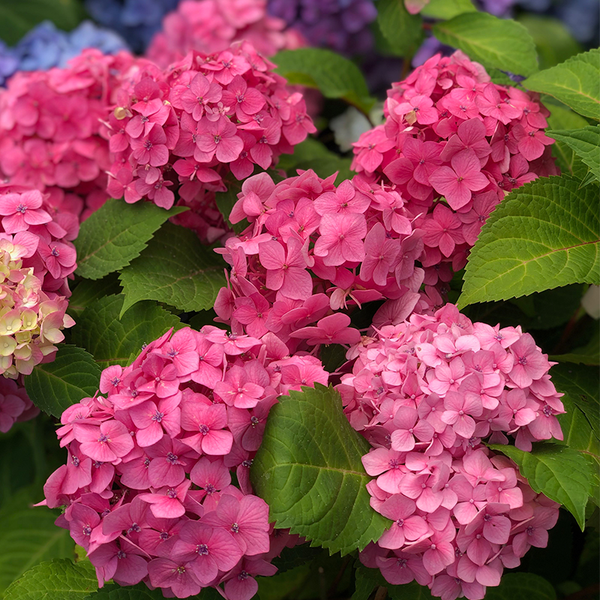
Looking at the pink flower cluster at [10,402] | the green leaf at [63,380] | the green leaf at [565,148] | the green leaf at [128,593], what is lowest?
the green leaf at [128,593]

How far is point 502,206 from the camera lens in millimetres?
781

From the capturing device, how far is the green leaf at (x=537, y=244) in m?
0.74

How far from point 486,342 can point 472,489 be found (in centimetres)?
Result: 15

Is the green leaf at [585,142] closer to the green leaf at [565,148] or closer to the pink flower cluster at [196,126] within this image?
the green leaf at [565,148]

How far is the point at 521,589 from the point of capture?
0.86 meters

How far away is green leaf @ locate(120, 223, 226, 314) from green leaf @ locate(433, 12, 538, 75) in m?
0.54

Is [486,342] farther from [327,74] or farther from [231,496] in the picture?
[327,74]

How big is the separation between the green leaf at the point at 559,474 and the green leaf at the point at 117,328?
418 millimetres

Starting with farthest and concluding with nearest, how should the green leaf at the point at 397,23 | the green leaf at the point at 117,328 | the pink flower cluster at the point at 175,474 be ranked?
the green leaf at the point at 397,23 < the green leaf at the point at 117,328 < the pink flower cluster at the point at 175,474

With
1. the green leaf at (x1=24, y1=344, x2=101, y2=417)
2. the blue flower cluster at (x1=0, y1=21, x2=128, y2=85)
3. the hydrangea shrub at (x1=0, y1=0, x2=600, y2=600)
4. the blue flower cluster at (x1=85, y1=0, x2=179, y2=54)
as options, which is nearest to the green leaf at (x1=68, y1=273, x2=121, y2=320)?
the hydrangea shrub at (x1=0, y1=0, x2=600, y2=600)

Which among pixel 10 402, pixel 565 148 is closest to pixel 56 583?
pixel 10 402

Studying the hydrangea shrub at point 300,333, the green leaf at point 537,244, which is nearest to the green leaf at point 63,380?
the hydrangea shrub at point 300,333

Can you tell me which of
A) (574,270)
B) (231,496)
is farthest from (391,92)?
(231,496)

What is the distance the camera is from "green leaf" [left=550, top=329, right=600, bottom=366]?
35.1 inches
